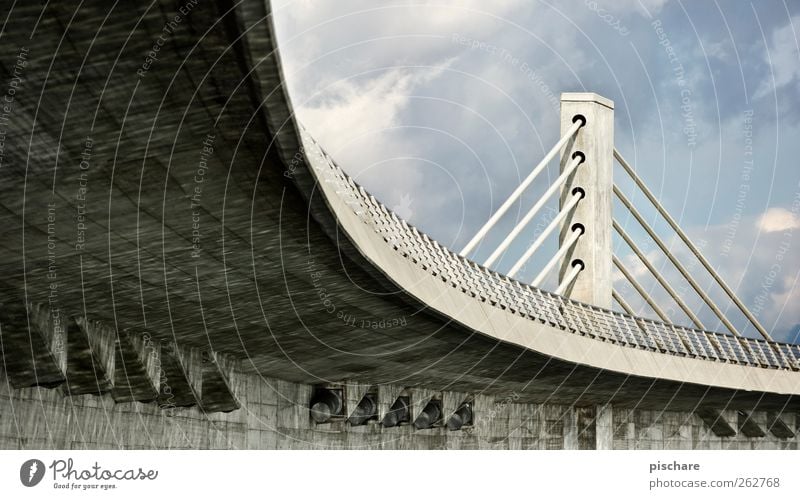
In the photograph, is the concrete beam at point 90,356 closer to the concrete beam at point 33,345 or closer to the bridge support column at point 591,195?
the concrete beam at point 33,345

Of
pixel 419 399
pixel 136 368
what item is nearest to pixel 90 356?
pixel 136 368

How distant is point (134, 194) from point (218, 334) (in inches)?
415

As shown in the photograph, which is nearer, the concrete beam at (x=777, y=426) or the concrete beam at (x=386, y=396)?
the concrete beam at (x=386, y=396)

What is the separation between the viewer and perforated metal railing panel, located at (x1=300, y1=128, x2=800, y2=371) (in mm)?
19391

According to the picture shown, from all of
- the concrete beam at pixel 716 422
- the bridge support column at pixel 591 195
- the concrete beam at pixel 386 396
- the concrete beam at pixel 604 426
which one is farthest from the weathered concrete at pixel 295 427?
the bridge support column at pixel 591 195

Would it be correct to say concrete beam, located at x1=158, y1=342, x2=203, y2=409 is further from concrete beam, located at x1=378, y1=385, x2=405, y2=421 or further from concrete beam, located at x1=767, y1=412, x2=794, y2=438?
concrete beam, located at x1=767, y1=412, x2=794, y2=438

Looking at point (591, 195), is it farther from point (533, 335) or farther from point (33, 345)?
point (33, 345)

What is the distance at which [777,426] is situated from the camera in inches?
2153

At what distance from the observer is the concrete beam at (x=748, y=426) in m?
52.6

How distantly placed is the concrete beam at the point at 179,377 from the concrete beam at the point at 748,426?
1282 inches

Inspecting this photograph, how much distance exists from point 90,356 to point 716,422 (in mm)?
35627

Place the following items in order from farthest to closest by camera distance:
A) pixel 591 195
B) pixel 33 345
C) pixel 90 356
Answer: pixel 591 195, pixel 90 356, pixel 33 345

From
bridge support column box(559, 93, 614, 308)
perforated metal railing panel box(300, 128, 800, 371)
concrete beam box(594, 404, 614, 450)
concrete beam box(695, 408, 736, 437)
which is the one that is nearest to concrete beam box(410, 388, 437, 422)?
perforated metal railing panel box(300, 128, 800, 371)

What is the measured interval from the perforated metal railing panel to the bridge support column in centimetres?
342
